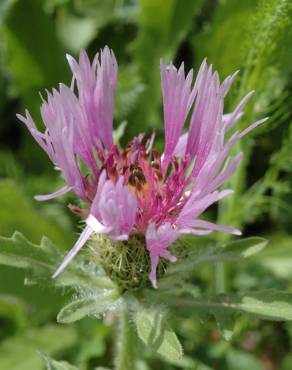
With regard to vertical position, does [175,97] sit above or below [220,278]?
above

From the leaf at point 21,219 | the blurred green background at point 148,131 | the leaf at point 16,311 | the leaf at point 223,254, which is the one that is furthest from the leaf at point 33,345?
the leaf at point 223,254

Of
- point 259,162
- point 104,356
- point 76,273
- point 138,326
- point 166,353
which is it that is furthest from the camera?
point 259,162

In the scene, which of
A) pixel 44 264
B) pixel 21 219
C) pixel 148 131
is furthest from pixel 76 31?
pixel 44 264

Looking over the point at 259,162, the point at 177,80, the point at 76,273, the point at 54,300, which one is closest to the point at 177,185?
the point at 177,80

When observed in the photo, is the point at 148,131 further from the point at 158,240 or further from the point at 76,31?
the point at 158,240

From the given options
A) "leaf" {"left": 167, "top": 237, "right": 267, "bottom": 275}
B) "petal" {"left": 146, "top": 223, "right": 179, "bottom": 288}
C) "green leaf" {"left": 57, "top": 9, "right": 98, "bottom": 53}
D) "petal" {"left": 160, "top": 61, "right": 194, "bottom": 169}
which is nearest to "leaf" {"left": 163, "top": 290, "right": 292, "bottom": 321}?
"leaf" {"left": 167, "top": 237, "right": 267, "bottom": 275}

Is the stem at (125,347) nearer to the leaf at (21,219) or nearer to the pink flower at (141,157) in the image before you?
the pink flower at (141,157)

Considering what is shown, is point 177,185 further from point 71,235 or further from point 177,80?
point 71,235
